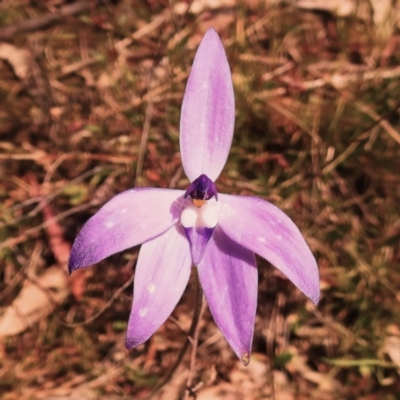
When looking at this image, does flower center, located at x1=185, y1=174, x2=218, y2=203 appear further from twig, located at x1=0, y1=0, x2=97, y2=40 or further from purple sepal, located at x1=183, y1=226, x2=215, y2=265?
twig, located at x1=0, y1=0, x2=97, y2=40

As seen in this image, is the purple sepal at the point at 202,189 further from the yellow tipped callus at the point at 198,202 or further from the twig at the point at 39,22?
the twig at the point at 39,22

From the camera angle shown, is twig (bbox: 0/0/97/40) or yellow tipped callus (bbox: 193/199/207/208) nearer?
yellow tipped callus (bbox: 193/199/207/208)

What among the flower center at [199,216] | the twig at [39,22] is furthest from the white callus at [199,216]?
the twig at [39,22]

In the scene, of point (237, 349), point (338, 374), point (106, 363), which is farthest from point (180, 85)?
point (237, 349)

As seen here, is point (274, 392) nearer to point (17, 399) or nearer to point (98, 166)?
point (17, 399)

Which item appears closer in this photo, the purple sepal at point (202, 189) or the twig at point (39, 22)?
the purple sepal at point (202, 189)

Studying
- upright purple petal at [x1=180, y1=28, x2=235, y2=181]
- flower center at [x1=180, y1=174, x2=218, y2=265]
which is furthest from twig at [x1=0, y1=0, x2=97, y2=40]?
flower center at [x1=180, y1=174, x2=218, y2=265]
